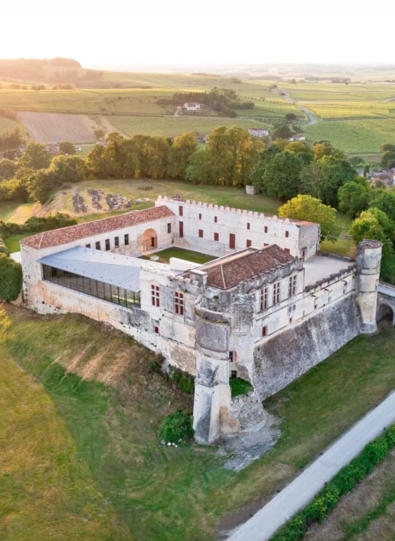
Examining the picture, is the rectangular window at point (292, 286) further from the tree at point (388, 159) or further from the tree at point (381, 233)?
the tree at point (388, 159)

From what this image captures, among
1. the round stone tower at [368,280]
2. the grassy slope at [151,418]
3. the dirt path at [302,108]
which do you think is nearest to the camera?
the grassy slope at [151,418]

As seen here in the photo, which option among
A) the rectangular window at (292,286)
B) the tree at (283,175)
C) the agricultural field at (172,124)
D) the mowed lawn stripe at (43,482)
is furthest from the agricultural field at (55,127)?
the mowed lawn stripe at (43,482)

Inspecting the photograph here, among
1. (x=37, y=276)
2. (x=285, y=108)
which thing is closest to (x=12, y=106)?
(x=285, y=108)

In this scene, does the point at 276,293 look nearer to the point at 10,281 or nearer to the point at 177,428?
the point at 177,428

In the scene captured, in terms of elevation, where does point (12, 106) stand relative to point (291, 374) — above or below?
above

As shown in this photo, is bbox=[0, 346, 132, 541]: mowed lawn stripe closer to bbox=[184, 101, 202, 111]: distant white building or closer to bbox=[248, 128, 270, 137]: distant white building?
bbox=[248, 128, 270, 137]: distant white building

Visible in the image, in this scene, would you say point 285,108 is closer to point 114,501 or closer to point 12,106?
point 12,106

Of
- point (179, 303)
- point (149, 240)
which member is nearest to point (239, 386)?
point (179, 303)
